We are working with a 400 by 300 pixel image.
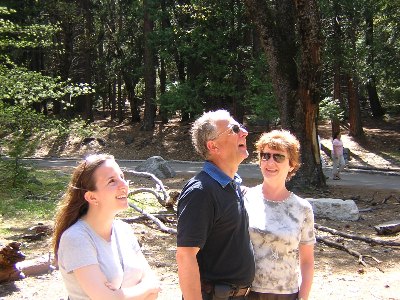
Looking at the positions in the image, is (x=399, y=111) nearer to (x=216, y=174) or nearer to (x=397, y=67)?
(x=397, y=67)

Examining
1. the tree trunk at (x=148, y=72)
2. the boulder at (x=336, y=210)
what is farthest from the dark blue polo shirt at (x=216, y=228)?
the tree trunk at (x=148, y=72)

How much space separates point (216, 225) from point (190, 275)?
29 centimetres

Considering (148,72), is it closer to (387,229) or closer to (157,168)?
(157,168)

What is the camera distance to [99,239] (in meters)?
2.53

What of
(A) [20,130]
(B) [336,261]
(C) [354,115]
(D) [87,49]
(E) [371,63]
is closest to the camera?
(B) [336,261]

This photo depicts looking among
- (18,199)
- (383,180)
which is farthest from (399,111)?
(18,199)

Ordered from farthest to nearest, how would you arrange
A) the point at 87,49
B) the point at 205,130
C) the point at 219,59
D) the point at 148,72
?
the point at 87,49, the point at 148,72, the point at 219,59, the point at 205,130

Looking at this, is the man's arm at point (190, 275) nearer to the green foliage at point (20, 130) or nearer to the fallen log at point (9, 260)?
the fallen log at point (9, 260)

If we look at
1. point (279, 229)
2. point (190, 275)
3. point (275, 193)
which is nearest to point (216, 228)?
point (190, 275)

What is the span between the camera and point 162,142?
28484 mm

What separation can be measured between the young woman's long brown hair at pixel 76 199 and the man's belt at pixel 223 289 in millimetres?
742

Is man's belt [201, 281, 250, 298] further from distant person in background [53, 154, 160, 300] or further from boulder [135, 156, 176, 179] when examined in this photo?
boulder [135, 156, 176, 179]

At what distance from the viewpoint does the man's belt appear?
9.03 ft

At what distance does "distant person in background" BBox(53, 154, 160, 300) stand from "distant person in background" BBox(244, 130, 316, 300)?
2.38ft
